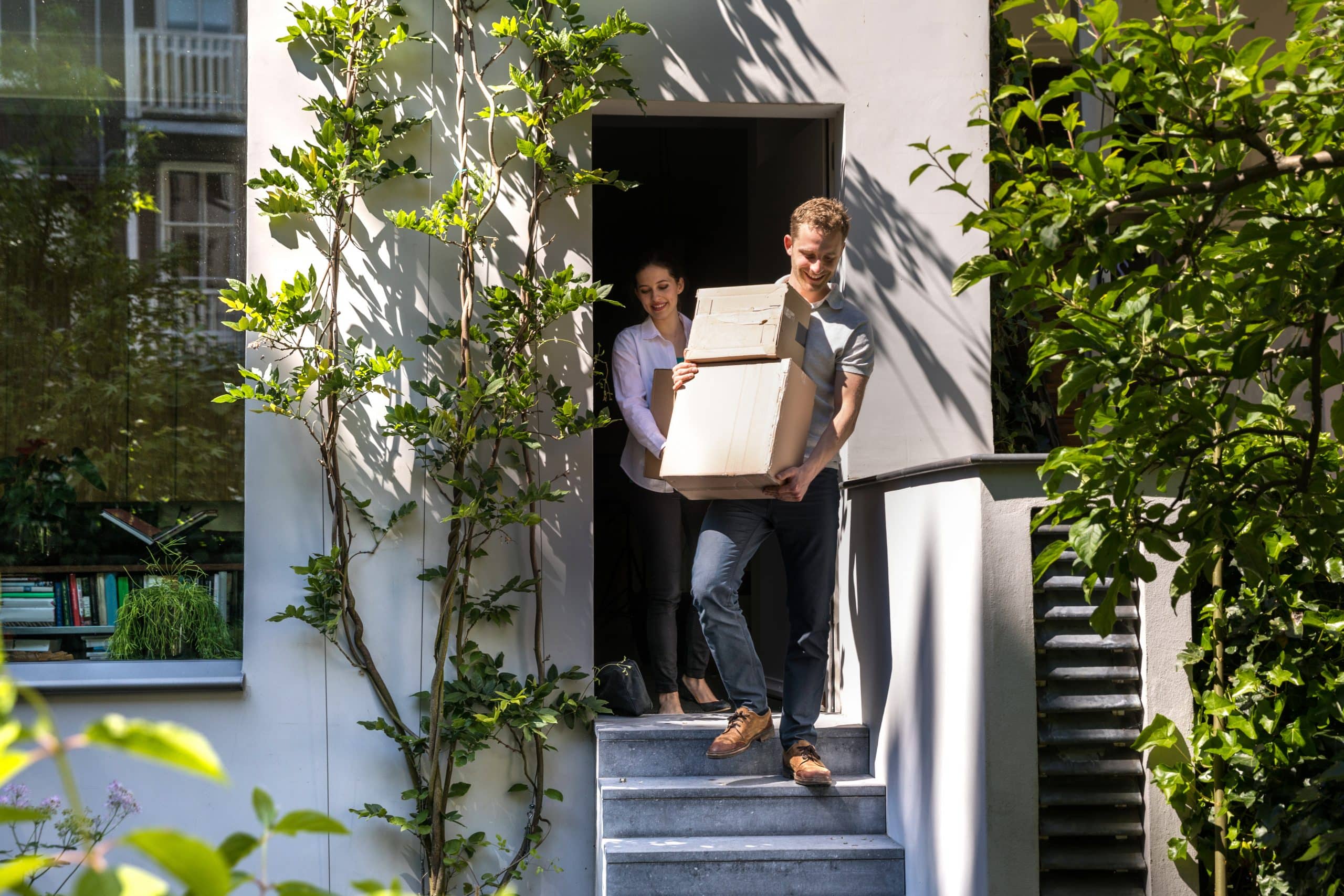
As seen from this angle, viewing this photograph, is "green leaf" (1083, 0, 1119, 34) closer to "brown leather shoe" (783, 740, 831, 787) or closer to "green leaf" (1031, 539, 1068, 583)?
"green leaf" (1031, 539, 1068, 583)

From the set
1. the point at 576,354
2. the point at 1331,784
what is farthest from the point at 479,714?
the point at 1331,784

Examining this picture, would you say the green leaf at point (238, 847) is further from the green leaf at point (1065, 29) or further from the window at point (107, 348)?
the window at point (107, 348)

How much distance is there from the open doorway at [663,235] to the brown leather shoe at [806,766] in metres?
1.69

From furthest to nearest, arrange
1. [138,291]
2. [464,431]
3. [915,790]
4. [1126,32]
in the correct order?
1. [138,291]
2. [464,431]
3. [915,790]
4. [1126,32]

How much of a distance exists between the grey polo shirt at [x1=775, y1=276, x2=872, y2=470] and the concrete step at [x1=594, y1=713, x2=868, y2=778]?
900mm

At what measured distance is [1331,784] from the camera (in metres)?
2.72

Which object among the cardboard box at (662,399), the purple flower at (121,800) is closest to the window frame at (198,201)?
the cardboard box at (662,399)

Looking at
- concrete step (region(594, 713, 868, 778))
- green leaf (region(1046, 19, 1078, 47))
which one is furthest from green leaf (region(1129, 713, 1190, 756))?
green leaf (region(1046, 19, 1078, 47))

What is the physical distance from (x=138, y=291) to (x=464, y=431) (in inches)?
49.3

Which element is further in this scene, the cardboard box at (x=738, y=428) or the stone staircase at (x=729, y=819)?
the stone staircase at (x=729, y=819)

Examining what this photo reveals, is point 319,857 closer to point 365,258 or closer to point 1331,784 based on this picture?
point 365,258

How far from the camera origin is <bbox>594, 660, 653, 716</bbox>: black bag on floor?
4.13 m

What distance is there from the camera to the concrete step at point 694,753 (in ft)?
12.5

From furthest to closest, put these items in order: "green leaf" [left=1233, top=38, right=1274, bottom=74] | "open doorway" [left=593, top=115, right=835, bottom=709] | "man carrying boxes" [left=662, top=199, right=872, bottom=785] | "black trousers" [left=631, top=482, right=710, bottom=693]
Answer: "open doorway" [left=593, top=115, right=835, bottom=709], "black trousers" [left=631, top=482, right=710, bottom=693], "man carrying boxes" [left=662, top=199, right=872, bottom=785], "green leaf" [left=1233, top=38, right=1274, bottom=74]
